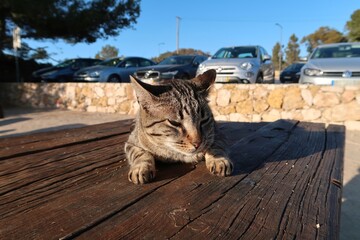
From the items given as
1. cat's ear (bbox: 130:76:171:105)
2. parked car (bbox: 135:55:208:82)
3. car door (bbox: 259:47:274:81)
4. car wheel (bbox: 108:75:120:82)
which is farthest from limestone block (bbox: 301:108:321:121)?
car wheel (bbox: 108:75:120:82)

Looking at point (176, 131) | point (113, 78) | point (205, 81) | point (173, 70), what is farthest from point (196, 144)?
point (113, 78)

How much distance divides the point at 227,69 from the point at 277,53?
1982 inches

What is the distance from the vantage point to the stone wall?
6.63m

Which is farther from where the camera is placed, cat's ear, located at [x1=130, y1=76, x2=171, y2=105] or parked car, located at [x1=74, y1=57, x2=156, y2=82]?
parked car, located at [x1=74, y1=57, x2=156, y2=82]

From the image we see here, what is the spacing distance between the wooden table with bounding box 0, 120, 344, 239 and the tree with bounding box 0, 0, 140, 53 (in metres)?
13.2

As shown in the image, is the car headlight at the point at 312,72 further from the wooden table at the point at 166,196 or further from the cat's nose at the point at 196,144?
the cat's nose at the point at 196,144

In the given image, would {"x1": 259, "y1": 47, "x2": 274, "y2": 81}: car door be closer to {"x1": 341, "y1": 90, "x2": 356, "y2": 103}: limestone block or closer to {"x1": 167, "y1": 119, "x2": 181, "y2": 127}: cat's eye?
{"x1": 341, "y1": 90, "x2": 356, "y2": 103}: limestone block

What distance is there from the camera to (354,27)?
112ft

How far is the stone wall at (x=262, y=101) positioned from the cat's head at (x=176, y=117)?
3.79 meters

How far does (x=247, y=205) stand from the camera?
119 centimetres

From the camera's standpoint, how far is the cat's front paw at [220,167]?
1.56 m

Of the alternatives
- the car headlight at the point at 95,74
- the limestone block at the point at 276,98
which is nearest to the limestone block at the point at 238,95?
the limestone block at the point at 276,98

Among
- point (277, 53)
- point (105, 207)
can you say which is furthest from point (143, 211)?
point (277, 53)

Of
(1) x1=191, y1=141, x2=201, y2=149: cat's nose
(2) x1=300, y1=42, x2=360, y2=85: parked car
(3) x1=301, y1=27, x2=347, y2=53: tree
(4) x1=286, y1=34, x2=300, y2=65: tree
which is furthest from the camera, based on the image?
(4) x1=286, y1=34, x2=300, y2=65: tree
